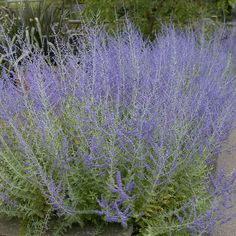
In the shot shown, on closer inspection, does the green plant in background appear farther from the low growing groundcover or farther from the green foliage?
the green foliage

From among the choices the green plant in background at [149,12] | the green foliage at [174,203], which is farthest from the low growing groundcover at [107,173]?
the green plant in background at [149,12]

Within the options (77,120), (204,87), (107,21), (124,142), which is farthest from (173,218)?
(107,21)

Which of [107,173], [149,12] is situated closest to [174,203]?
[107,173]

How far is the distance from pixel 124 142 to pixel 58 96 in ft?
2.58

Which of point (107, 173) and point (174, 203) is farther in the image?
point (174, 203)

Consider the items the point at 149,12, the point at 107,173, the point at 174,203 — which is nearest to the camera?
the point at 107,173

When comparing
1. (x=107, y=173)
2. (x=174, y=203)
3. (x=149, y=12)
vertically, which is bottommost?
(x=149, y=12)

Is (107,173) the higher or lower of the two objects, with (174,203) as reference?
higher

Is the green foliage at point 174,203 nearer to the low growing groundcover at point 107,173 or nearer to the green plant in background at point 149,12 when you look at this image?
the low growing groundcover at point 107,173

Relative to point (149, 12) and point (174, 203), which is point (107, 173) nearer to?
point (174, 203)

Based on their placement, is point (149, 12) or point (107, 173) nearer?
point (107, 173)

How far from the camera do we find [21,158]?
2.50 metres

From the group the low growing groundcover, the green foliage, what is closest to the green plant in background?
the low growing groundcover

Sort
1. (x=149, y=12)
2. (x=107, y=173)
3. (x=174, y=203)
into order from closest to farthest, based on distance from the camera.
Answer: (x=107, y=173)
(x=174, y=203)
(x=149, y=12)
